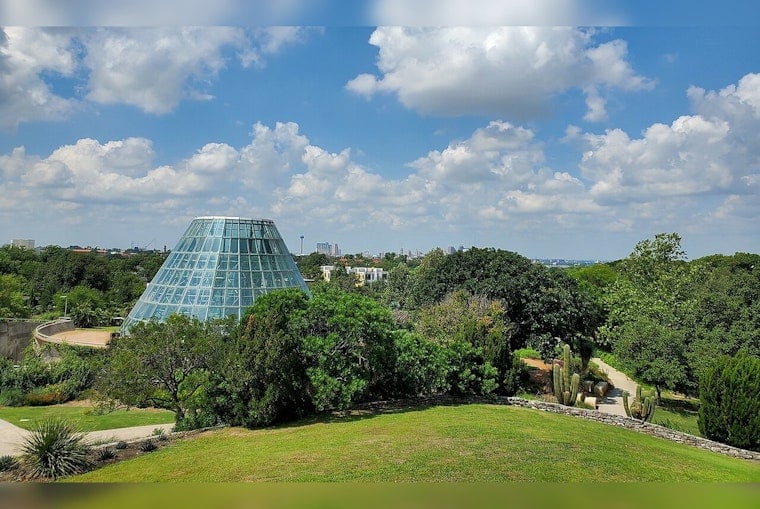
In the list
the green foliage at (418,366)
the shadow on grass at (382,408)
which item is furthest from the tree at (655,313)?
the green foliage at (418,366)

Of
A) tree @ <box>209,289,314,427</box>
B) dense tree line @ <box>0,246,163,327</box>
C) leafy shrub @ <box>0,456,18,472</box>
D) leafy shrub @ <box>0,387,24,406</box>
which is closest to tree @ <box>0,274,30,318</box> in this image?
dense tree line @ <box>0,246,163,327</box>

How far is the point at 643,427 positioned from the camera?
11617 millimetres

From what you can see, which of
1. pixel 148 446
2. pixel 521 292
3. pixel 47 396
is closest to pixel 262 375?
pixel 148 446

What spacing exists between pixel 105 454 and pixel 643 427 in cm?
1103

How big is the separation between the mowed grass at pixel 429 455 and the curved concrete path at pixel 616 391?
550cm

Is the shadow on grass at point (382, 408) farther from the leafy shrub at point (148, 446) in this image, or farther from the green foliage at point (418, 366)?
the leafy shrub at point (148, 446)

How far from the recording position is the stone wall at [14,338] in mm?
22906

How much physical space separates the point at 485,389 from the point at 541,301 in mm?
7982

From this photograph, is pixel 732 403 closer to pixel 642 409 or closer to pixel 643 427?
pixel 643 427

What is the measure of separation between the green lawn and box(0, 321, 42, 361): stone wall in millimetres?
9426

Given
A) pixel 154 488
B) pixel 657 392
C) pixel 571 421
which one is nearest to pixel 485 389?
pixel 571 421

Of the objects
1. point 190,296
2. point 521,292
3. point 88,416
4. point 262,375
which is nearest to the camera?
point 262,375

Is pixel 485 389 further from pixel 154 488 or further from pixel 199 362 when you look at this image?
pixel 154 488

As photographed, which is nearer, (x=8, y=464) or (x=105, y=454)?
(x=8, y=464)
